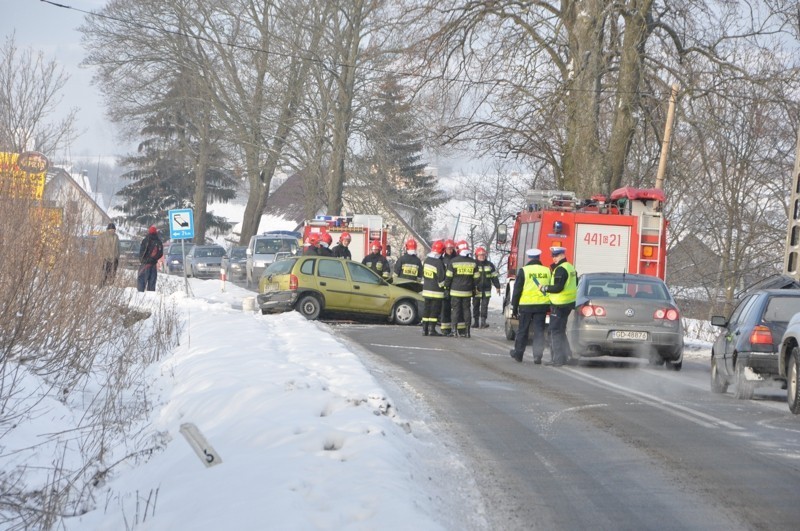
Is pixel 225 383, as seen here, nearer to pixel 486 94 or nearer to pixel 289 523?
pixel 289 523

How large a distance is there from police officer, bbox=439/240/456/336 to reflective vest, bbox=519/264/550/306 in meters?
4.18

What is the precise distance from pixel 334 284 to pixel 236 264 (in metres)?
24.5

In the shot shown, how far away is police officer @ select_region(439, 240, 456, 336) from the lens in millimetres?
21078

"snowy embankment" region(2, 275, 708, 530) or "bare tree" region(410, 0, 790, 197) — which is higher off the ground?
A: "bare tree" region(410, 0, 790, 197)

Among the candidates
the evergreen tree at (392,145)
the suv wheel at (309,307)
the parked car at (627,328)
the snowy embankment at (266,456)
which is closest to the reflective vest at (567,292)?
the parked car at (627,328)

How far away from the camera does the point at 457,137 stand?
99.9 feet

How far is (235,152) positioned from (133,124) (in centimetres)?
532

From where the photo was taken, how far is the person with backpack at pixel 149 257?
24703mm

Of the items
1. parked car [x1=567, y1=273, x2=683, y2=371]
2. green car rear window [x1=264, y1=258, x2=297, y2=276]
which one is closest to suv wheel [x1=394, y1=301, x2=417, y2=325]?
green car rear window [x1=264, y1=258, x2=297, y2=276]

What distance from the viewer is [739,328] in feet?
44.0

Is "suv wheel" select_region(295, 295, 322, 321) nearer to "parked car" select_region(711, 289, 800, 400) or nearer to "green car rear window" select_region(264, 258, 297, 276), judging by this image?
"green car rear window" select_region(264, 258, 297, 276)

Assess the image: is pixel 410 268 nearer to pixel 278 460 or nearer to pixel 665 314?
pixel 665 314

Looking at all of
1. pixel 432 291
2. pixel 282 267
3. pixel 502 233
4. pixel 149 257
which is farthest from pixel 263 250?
pixel 432 291

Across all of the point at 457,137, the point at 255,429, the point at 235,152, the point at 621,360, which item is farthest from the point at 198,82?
the point at 255,429
